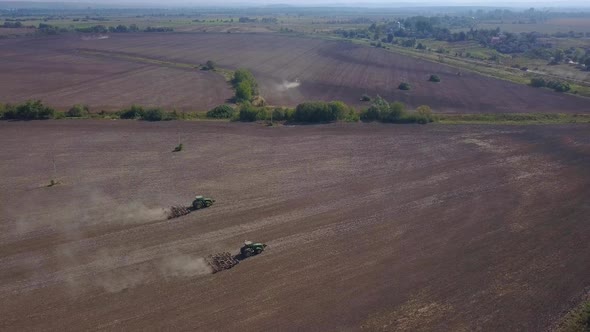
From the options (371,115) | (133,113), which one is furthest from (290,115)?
(133,113)

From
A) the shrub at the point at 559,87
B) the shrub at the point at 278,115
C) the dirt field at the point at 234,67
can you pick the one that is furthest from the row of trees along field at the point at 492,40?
the shrub at the point at 278,115

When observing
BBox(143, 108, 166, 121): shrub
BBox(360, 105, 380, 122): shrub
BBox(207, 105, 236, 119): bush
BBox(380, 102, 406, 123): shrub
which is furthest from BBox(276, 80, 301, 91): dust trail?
BBox(143, 108, 166, 121): shrub

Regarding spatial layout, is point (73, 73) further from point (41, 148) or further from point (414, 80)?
point (414, 80)

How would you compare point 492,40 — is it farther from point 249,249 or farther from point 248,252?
point 248,252

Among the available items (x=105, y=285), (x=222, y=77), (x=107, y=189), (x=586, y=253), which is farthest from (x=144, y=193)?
(x=222, y=77)

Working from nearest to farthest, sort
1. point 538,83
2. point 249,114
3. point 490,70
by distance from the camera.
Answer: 1. point 249,114
2. point 538,83
3. point 490,70
